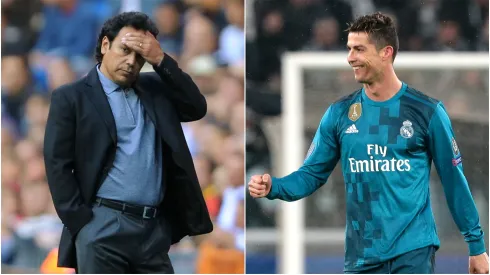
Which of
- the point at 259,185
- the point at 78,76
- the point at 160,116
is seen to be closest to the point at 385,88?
the point at 259,185

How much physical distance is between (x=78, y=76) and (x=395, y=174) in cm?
404

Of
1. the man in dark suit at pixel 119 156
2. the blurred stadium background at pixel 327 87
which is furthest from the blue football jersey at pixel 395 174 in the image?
the blurred stadium background at pixel 327 87

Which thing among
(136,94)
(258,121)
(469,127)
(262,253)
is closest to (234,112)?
(258,121)

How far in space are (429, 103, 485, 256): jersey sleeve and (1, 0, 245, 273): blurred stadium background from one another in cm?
279

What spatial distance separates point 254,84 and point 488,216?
1983 mm

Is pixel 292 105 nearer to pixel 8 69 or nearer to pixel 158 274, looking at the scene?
pixel 8 69

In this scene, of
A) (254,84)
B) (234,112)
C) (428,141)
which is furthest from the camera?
(254,84)

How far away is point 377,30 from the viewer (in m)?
4.06

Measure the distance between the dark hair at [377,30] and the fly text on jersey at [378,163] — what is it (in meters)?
0.40

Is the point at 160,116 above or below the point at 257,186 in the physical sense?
above

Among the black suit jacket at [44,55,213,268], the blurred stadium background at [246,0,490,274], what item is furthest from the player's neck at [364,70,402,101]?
the blurred stadium background at [246,0,490,274]

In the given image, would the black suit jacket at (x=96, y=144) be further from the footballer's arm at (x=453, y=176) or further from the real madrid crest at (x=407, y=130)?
the footballer's arm at (x=453, y=176)

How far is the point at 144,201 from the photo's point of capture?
4074 millimetres

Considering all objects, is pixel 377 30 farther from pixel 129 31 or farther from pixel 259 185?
pixel 129 31
